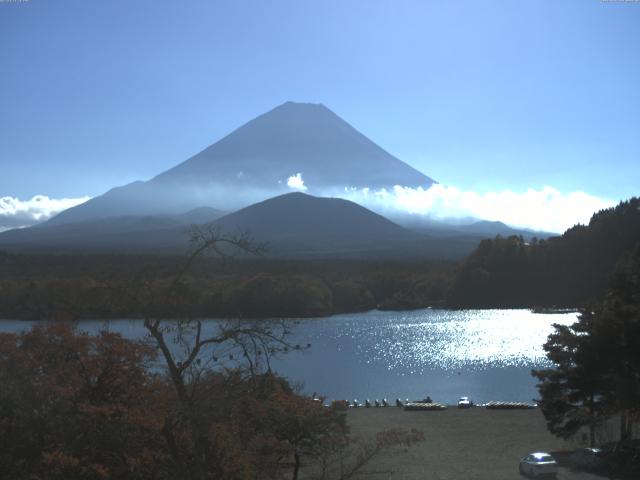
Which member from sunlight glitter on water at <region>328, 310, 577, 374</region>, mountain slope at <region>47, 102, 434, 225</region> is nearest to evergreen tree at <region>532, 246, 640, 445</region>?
sunlight glitter on water at <region>328, 310, 577, 374</region>

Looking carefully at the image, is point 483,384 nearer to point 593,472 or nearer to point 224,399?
point 593,472

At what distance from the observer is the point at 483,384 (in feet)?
60.9

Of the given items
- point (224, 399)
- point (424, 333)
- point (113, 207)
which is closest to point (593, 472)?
point (224, 399)

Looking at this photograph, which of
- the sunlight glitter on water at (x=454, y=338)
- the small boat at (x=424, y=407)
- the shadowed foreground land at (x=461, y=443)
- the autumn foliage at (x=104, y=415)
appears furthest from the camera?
the sunlight glitter on water at (x=454, y=338)

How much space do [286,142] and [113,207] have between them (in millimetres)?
30975

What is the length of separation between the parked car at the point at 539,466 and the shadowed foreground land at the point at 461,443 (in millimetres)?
126

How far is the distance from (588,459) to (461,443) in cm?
278

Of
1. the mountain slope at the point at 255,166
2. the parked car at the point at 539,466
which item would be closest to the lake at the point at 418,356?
the parked car at the point at 539,466

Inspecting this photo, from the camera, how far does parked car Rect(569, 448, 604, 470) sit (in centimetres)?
852

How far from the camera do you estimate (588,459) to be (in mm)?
8672

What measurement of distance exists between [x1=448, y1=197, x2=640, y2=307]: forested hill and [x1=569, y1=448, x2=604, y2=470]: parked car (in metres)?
28.6

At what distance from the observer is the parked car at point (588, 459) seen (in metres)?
8.52

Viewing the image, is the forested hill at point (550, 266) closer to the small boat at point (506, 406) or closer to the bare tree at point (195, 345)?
the small boat at point (506, 406)

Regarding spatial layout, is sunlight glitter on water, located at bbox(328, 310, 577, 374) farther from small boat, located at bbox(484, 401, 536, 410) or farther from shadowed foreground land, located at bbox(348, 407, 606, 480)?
shadowed foreground land, located at bbox(348, 407, 606, 480)
